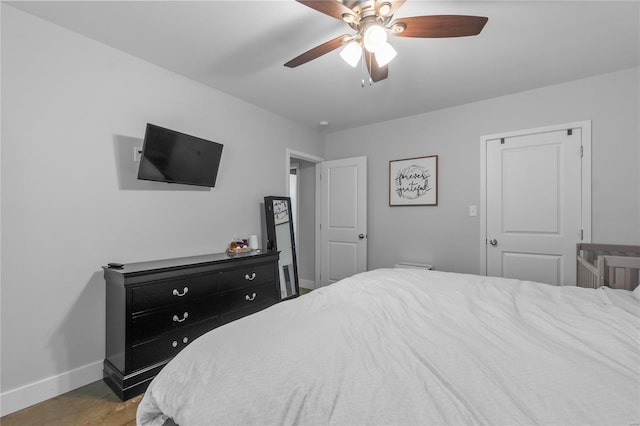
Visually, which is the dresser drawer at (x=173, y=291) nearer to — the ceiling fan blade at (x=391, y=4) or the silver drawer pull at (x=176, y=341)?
the silver drawer pull at (x=176, y=341)

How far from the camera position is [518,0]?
1.80 metres

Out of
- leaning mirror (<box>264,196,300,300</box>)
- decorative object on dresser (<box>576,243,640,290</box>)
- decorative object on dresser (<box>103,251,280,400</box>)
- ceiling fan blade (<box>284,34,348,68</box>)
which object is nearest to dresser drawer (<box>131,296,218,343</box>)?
decorative object on dresser (<box>103,251,280,400</box>)

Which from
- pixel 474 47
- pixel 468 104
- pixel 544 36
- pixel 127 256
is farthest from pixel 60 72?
pixel 468 104

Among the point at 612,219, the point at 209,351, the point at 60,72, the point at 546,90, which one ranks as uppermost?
the point at 546,90

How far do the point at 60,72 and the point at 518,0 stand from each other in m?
3.05

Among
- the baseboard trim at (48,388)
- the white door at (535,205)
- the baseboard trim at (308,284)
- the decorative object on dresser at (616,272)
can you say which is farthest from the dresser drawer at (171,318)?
the white door at (535,205)

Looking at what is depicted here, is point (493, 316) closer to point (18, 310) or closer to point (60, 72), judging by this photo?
point (18, 310)

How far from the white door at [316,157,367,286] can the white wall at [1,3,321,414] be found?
7.07 ft

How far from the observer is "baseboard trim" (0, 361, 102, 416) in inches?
71.9

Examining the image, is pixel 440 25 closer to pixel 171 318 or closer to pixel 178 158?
pixel 178 158

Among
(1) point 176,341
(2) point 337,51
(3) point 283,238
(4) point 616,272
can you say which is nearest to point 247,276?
(1) point 176,341

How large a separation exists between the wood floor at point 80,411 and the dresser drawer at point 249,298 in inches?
33.0

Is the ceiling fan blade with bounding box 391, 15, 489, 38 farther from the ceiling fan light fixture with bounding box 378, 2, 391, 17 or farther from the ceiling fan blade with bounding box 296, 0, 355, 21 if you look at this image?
the ceiling fan blade with bounding box 296, 0, 355, 21

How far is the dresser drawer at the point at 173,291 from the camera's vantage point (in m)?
2.03
